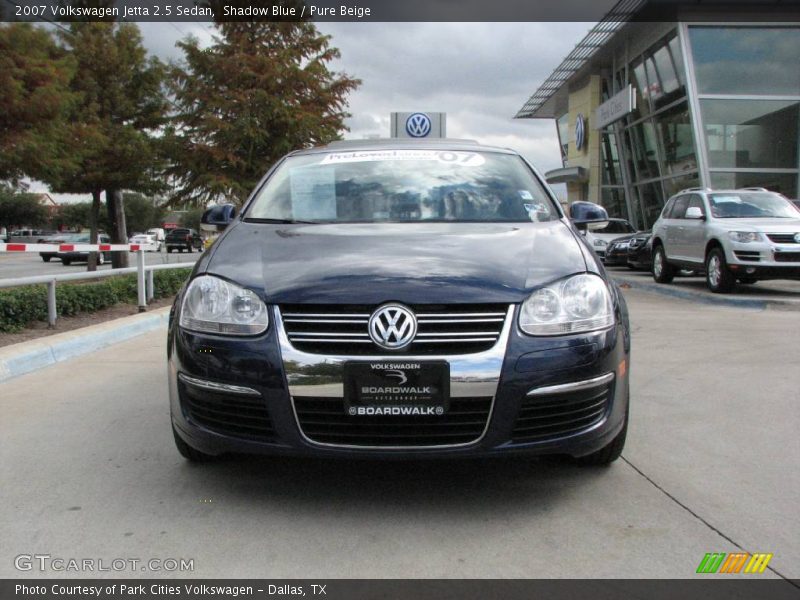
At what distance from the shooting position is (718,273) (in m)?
12.4

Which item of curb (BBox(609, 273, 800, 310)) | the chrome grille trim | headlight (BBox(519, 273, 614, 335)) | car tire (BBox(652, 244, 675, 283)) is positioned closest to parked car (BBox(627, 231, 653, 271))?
car tire (BBox(652, 244, 675, 283))

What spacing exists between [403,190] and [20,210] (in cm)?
9058

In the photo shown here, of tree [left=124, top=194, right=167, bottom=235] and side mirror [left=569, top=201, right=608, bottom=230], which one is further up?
tree [left=124, top=194, right=167, bottom=235]

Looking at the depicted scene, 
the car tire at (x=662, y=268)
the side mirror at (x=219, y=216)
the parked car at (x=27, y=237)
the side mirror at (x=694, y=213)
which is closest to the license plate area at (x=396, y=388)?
the side mirror at (x=219, y=216)

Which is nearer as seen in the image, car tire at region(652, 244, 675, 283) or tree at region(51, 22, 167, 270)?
car tire at region(652, 244, 675, 283)

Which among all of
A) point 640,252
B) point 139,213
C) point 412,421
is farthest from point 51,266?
point 139,213

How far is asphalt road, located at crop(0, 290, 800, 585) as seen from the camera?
270 centimetres

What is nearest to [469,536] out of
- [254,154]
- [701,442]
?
[701,442]

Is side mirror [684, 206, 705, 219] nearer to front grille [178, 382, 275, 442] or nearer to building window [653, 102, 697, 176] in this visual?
front grille [178, 382, 275, 442]

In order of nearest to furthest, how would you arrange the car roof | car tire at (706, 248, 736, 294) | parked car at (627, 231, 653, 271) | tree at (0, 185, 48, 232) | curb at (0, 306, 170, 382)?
the car roof, curb at (0, 306, 170, 382), car tire at (706, 248, 736, 294), parked car at (627, 231, 653, 271), tree at (0, 185, 48, 232)

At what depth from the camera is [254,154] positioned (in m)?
20.0

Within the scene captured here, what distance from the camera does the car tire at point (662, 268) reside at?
15.1 metres

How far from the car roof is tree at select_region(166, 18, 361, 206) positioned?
14382 mm
